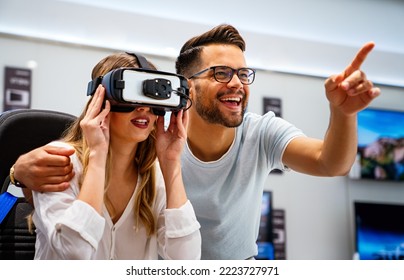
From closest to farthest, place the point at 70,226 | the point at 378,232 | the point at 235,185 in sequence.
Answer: the point at 70,226
the point at 235,185
the point at 378,232

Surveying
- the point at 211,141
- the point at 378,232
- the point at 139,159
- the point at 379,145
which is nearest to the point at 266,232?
the point at 378,232

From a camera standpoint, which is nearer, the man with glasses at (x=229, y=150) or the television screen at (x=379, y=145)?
the man with glasses at (x=229, y=150)

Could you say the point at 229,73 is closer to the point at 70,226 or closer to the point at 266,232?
the point at 70,226

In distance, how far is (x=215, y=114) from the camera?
1.33m

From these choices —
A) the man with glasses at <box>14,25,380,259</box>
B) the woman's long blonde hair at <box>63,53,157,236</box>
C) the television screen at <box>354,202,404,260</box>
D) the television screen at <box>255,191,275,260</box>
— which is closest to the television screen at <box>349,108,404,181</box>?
the television screen at <box>354,202,404,260</box>

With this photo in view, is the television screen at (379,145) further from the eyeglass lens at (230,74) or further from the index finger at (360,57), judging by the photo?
the index finger at (360,57)

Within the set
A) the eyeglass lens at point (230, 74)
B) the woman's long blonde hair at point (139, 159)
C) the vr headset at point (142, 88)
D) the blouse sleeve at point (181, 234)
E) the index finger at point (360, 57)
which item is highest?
the eyeglass lens at point (230, 74)

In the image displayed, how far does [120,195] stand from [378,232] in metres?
2.26

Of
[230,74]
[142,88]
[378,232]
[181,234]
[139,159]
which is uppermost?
[230,74]

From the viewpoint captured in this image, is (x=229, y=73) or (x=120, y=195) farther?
(x=229, y=73)

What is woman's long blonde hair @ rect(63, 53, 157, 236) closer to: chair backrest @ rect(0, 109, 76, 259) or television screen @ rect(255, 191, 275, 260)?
chair backrest @ rect(0, 109, 76, 259)

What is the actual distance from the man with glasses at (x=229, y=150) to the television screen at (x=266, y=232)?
1436 mm

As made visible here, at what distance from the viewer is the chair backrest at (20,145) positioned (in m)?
1.10

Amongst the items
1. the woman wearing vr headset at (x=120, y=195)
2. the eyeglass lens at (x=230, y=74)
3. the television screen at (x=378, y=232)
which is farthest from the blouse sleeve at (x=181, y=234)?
the television screen at (x=378, y=232)
